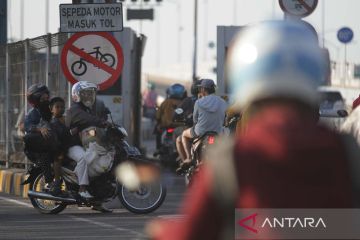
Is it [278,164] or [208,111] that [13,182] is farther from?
[278,164]

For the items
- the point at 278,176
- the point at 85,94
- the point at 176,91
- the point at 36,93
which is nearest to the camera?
the point at 278,176

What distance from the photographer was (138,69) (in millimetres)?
23922

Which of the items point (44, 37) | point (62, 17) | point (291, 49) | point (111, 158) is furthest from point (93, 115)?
point (291, 49)

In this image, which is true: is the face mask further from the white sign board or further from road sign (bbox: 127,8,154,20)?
road sign (bbox: 127,8,154,20)

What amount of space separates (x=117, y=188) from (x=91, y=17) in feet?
8.81

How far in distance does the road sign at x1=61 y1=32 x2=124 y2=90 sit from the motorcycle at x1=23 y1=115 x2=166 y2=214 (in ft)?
5.33

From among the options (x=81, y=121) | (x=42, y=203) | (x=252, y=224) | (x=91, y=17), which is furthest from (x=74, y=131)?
(x=252, y=224)

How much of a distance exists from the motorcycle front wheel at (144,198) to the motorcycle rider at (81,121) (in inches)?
15.0

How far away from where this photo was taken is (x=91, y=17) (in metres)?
14.9

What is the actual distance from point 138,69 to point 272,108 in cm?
2126

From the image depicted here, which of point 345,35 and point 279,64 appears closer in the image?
point 279,64

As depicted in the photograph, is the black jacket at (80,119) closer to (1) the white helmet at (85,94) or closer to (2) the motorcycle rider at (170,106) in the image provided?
(1) the white helmet at (85,94)

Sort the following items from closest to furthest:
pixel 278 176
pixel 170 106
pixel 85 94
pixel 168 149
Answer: pixel 278 176, pixel 85 94, pixel 168 149, pixel 170 106

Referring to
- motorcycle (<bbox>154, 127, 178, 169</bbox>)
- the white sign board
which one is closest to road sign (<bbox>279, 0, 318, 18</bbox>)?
the white sign board
